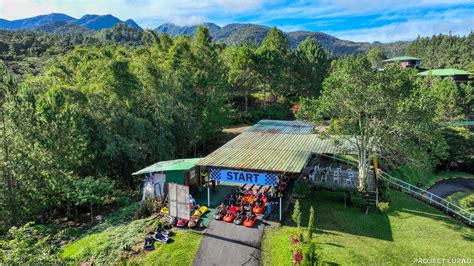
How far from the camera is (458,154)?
121 ft

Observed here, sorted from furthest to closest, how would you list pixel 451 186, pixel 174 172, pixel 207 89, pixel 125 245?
pixel 207 89
pixel 451 186
pixel 174 172
pixel 125 245

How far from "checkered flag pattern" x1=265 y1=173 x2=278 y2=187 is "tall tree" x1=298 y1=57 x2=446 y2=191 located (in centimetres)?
634

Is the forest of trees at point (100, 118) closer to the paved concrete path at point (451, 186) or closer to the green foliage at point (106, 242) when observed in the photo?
the green foliage at point (106, 242)

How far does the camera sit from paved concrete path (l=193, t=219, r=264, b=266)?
12977mm


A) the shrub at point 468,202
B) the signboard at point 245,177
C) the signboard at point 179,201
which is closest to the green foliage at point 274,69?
the shrub at point 468,202

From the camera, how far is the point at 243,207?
17234 millimetres

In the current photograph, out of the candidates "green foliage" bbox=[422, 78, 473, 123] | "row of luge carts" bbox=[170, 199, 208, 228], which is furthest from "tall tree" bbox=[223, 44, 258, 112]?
"row of luge carts" bbox=[170, 199, 208, 228]

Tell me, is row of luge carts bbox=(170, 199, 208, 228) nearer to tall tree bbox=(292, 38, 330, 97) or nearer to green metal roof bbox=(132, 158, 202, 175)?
green metal roof bbox=(132, 158, 202, 175)

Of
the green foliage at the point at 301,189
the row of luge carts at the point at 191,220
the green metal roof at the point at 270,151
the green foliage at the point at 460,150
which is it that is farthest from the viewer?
the green foliage at the point at 460,150

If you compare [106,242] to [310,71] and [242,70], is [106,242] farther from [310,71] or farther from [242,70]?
[310,71]

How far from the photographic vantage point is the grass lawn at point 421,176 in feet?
102

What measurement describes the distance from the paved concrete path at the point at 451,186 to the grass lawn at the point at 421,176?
59cm

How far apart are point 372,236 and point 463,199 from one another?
18915 millimetres

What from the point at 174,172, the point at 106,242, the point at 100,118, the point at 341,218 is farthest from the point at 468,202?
the point at 100,118
